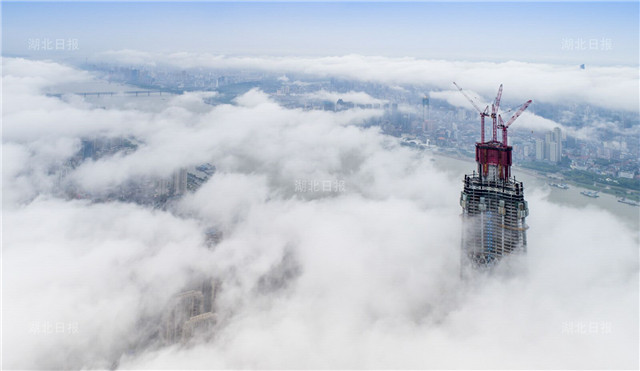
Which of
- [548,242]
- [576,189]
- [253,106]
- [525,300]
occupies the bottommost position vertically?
[525,300]

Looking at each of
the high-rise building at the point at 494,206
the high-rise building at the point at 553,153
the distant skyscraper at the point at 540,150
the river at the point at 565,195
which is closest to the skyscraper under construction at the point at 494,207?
the high-rise building at the point at 494,206

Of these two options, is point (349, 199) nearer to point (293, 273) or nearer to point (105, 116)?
point (293, 273)

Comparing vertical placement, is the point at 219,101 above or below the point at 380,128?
above

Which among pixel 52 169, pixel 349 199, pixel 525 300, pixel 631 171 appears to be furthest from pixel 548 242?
pixel 52 169

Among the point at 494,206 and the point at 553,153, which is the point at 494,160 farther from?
the point at 553,153

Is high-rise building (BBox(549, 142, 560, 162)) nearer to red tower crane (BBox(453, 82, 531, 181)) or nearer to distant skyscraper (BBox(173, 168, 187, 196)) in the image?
red tower crane (BBox(453, 82, 531, 181))

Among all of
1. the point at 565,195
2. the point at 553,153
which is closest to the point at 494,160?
the point at 565,195

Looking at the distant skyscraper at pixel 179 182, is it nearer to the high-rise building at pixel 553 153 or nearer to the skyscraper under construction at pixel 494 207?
the skyscraper under construction at pixel 494 207

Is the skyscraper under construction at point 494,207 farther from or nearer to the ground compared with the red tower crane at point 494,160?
nearer to the ground
